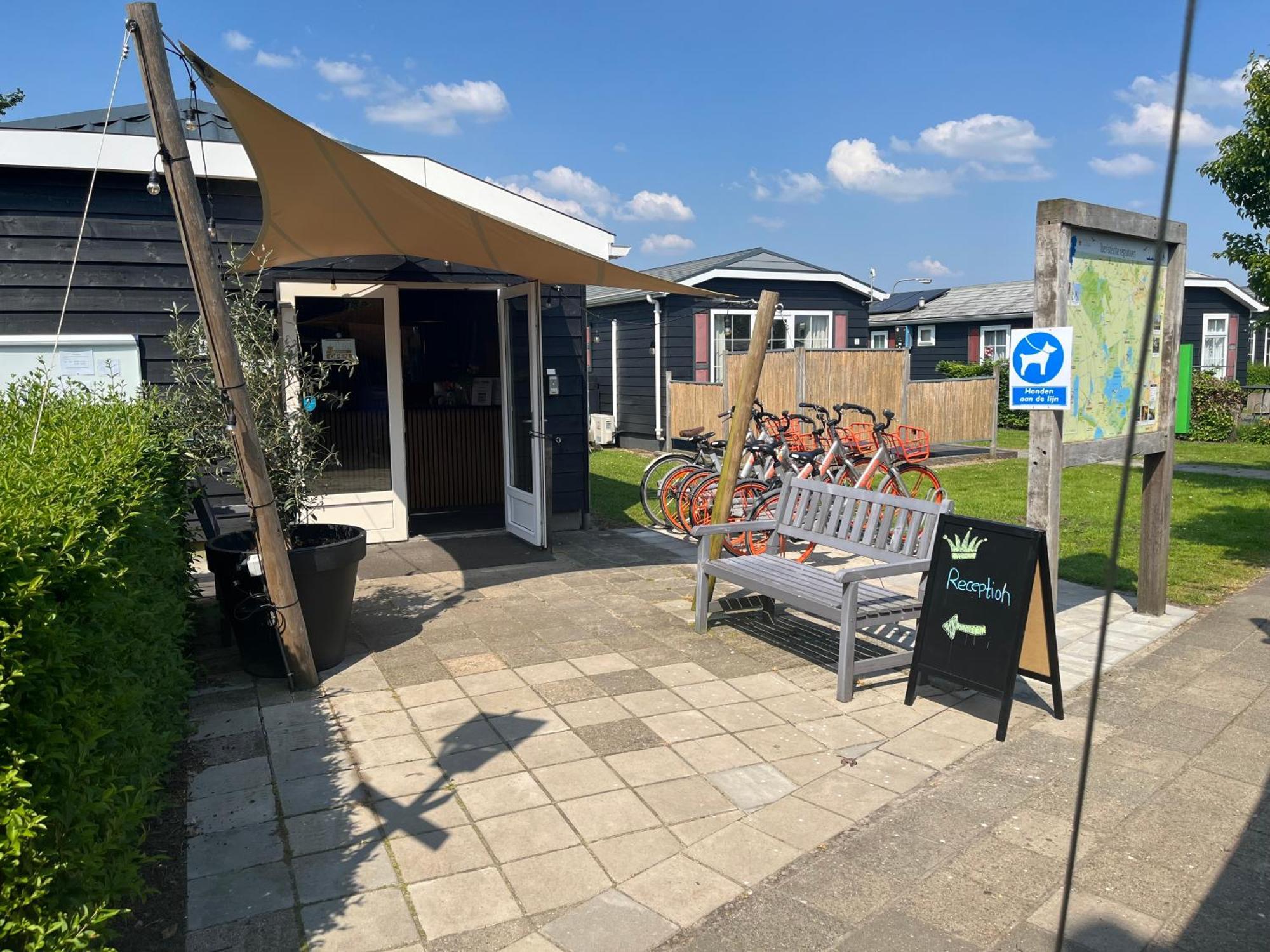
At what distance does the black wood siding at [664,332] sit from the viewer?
15906mm

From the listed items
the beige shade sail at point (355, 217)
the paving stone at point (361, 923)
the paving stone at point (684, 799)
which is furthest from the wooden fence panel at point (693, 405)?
the paving stone at point (361, 923)

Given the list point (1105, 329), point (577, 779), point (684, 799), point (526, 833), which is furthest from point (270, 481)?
point (1105, 329)

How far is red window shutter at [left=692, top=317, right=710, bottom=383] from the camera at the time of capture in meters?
15.8

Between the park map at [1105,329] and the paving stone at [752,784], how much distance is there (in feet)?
8.04

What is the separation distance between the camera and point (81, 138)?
616 cm

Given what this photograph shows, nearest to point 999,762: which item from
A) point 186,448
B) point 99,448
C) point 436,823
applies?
point 436,823

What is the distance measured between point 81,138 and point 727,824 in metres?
6.09

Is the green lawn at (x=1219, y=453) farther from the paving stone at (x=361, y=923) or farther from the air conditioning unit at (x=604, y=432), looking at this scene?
the paving stone at (x=361, y=923)

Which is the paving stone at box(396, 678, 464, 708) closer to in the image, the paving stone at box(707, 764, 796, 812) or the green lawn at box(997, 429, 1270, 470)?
the paving stone at box(707, 764, 796, 812)

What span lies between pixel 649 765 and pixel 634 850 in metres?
0.60

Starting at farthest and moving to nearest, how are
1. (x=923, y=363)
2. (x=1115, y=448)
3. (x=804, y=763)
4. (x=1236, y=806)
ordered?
1. (x=923, y=363)
2. (x=1115, y=448)
3. (x=804, y=763)
4. (x=1236, y=806)

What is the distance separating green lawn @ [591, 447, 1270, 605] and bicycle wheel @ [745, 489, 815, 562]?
1.78 meters

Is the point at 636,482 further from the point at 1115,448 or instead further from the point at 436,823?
the point at 436,823

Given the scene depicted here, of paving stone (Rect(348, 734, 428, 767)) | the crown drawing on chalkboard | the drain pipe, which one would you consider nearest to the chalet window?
the drain pipe
